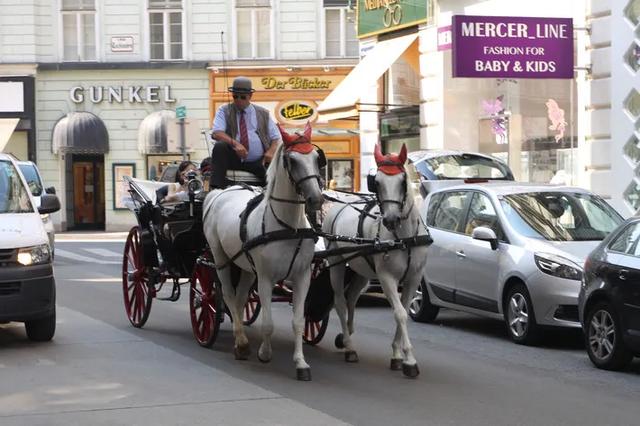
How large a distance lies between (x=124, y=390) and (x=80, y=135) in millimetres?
31636

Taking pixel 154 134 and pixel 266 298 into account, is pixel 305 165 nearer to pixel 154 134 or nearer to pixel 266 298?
pixel 266 298

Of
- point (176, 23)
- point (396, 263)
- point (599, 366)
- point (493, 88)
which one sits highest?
point (176, 23)

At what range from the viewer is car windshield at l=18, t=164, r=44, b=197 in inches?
920

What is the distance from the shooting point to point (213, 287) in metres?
11.4

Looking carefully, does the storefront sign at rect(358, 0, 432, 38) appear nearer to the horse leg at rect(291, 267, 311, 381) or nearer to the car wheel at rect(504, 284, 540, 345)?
the car wheel at rect(504, 284, 540, 345)

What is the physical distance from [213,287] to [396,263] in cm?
219

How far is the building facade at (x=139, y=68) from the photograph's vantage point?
132ft

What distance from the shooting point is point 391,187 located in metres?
9.73

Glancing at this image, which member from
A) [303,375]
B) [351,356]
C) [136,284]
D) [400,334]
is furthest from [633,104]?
[303,375]

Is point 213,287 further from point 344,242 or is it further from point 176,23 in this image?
point 176,23

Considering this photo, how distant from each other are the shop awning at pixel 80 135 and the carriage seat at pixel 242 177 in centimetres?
2898

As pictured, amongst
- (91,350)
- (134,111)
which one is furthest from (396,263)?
(134,111)

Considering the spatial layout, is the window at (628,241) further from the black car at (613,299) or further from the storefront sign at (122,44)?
the storefront sign at (122,44)

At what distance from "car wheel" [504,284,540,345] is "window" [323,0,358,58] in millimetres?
28473
